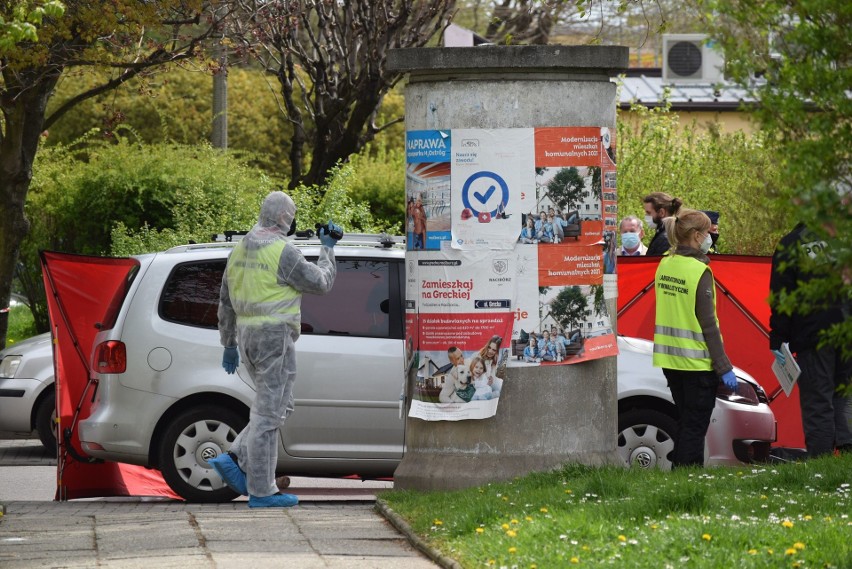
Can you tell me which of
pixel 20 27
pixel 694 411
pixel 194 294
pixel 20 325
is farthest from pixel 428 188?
pixel 20 325

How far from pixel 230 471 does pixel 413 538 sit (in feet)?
6.74

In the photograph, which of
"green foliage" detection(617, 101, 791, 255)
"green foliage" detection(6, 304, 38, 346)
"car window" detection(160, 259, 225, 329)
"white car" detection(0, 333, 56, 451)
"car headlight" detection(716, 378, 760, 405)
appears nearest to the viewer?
"car window" detection(160, 259, 225, 329)

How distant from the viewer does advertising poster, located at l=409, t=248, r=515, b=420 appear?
8.48 m

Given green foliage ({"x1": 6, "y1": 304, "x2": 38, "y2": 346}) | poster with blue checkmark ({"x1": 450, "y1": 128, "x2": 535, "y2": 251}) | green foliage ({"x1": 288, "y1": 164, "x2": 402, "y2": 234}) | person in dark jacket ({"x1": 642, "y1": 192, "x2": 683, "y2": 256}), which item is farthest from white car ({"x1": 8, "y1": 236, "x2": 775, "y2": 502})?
green foliage ({"x1": 6, "y1": 304, "x2": 38, "y2": 346})

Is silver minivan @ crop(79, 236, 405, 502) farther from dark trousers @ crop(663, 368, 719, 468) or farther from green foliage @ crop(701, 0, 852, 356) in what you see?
green foliage @ crop(701, 0, 852, 356)

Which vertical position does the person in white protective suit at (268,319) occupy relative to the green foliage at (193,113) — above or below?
below

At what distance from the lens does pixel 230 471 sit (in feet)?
28.6

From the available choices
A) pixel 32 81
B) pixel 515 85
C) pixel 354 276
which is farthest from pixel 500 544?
pixel 32 81

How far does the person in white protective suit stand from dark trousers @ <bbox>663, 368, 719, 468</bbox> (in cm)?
235

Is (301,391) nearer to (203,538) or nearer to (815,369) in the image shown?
(203,538)

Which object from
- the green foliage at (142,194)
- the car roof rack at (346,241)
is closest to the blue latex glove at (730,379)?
the car roof rack at (346,241)

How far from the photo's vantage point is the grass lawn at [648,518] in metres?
5.84

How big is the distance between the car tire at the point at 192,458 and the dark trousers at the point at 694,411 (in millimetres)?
2896

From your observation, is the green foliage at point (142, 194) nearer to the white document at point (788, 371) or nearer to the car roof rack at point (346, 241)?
the car roof rack at point (346, 241)
